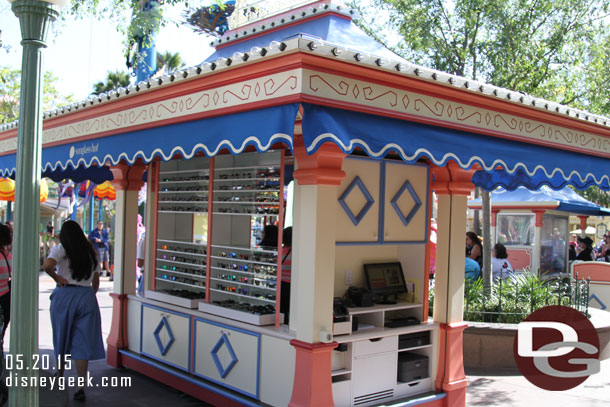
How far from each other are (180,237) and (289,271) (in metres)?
2.28

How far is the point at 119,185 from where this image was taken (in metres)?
7.48

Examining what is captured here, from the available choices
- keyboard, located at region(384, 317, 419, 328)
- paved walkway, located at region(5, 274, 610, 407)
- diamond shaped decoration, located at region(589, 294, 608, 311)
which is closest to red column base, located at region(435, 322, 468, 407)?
keyboard, located at region(384, 317, 419, 328)

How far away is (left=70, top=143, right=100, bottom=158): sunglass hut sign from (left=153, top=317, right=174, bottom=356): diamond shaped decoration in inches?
82.2

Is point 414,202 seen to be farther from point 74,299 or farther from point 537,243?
point 537,243

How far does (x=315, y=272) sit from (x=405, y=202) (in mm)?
1736

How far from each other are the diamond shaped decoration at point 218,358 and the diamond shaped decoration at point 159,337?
889mm

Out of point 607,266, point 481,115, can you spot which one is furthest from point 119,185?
point 607,266

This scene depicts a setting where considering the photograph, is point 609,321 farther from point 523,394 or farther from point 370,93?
point 370,93

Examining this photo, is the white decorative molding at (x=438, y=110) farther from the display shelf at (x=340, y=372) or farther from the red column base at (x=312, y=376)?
the display shelf at (x=340, y=372)

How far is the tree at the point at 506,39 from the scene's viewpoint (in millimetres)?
9930

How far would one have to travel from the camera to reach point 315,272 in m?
4.56

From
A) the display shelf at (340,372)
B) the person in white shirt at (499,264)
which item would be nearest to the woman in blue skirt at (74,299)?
the display shelf at (340,372)


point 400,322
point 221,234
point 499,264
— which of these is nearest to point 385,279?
point 400,322

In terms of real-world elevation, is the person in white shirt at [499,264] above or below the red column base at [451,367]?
above
